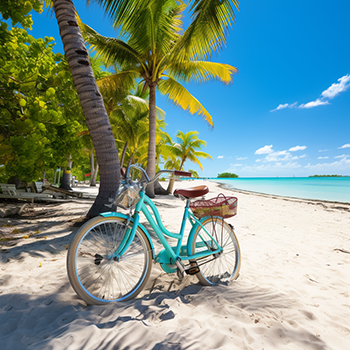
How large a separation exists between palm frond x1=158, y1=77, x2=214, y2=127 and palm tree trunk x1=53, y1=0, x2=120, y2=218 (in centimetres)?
775

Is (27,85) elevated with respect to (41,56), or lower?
lower

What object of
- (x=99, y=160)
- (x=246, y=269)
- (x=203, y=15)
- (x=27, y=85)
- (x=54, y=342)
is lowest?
(x=246, y=269)

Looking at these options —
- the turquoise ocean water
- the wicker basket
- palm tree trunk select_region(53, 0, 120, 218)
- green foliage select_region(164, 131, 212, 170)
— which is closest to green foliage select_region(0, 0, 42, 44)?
palm tree trunk select_region(53, 0, 120, 218)

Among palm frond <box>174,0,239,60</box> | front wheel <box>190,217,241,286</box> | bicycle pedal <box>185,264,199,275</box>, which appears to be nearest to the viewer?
bicycle pedal <box>185,264,199,275</box>

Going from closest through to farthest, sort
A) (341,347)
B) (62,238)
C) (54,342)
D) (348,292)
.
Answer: (54,342) < (341,347) < (348,292) < (62,238)

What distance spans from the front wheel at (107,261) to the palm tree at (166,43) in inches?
264

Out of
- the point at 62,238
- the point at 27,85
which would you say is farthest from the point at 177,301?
the point at 27,85

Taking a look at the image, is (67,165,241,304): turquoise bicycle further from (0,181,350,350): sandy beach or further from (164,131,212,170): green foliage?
(164,131,212,170): green foliage

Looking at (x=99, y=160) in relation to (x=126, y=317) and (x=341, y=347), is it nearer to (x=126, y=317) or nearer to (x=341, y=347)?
(x=126, y=317)

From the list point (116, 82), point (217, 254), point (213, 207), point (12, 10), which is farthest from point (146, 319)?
point (116, 82)

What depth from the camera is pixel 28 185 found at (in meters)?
9.69

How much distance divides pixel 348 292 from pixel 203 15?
318 inches

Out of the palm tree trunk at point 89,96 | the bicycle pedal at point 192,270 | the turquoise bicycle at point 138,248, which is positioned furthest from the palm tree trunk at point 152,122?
the bicycle pedal at point 192,270

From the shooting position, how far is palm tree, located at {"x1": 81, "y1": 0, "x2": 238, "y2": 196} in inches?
270
